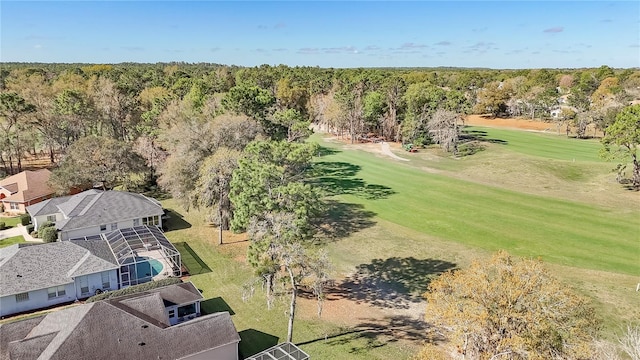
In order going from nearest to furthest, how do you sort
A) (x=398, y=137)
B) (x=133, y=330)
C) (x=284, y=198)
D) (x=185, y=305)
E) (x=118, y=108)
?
(x=133, y=330)
(x=185, y=305)
(x=284, y=198)
(x=118, y=108)
(x=398, y=137)

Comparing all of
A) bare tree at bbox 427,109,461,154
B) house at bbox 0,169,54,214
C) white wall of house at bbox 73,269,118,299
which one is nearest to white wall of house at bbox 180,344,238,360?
white wall of house at bbox 73,269,118,299

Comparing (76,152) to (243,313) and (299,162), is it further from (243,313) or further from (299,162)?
(243,313)

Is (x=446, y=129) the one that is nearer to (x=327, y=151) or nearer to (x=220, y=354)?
(x=327, y=151)

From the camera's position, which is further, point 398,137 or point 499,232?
point 398,137

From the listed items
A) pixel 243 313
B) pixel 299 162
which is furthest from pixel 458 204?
pixel 243 313

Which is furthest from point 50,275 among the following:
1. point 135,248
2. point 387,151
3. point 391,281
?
point 387,151

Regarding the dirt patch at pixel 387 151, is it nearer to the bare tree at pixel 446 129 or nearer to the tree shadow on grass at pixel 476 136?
the bare tree at pixel 446 129
